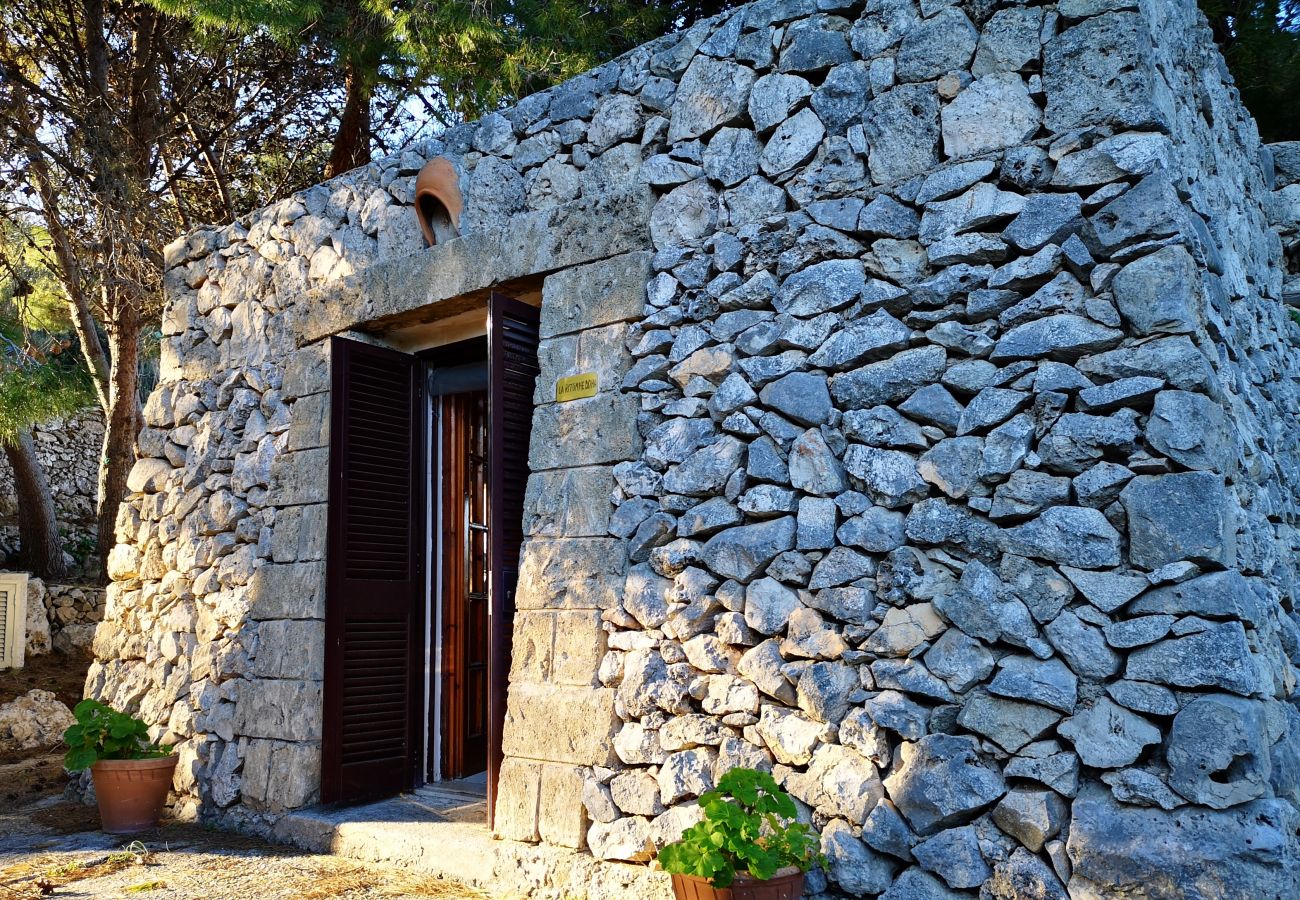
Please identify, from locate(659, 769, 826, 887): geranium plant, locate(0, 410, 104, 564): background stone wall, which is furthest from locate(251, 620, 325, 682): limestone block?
locate(0, 410, 104, 564): background stone wall

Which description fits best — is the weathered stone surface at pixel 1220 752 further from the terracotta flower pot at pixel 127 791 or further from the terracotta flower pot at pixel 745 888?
the terracotta flower pot at pixel 127 791

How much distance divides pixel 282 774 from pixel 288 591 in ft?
2.92

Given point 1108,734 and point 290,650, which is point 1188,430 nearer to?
point 1108,734

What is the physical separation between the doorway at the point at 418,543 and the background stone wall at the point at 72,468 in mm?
8435

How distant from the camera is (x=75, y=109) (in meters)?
8.43

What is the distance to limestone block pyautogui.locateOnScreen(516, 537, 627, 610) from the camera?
4.17 m

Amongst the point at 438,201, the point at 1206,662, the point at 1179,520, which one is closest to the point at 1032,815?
the point at 1206,662

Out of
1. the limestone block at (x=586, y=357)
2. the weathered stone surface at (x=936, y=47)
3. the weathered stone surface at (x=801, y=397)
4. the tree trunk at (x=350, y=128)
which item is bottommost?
the weathered stone surface at (x=801, y=397)

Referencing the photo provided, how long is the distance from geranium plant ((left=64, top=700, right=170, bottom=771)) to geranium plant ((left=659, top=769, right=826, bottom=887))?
11.2ft

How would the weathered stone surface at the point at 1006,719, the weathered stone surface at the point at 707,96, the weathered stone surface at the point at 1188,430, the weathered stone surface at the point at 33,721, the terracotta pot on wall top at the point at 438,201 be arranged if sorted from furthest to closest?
the weathered stone surface at the point at 33,721, the terracotta pot on wall top at the point at 438,201, the weathered stone surface at the point at 707,96, the weathered stone surface at the point at 1006,719, the weathered stone surface at the point at 1188,430

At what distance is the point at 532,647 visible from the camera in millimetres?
4340

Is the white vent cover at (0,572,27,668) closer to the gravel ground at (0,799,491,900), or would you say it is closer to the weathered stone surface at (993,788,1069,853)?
the gravel ground at (0,799,491,900)

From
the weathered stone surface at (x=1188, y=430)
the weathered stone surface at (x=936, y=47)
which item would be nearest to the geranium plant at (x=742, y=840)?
the weathered stone surface at (x=1188, y=430)

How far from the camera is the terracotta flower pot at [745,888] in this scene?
3.06 m
